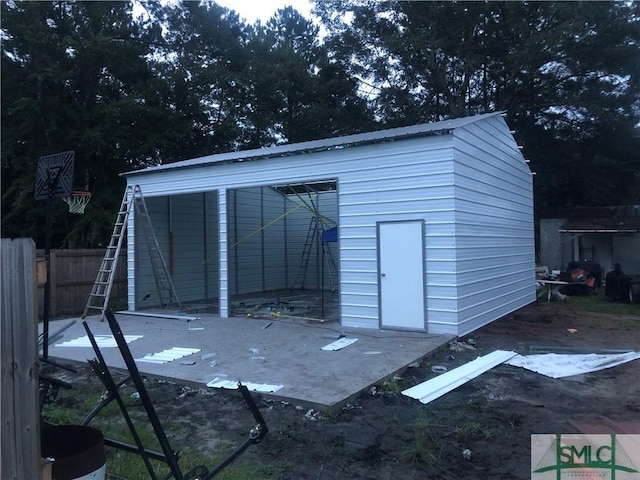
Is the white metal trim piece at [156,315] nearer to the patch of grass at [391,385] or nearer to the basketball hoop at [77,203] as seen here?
the basketball hoop at [77,203]

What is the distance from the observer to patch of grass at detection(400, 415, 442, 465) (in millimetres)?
4094

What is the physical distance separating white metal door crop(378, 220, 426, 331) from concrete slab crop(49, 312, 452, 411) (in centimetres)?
27

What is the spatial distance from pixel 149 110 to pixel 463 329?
16082 mm

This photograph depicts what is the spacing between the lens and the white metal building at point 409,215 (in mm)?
8859

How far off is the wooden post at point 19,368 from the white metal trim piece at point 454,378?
4134mm

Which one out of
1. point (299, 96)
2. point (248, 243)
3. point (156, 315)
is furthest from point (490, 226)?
point (299, 96)

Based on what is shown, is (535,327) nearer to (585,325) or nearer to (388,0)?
(585,325)

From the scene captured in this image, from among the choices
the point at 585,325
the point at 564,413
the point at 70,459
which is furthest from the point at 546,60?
the point at 70,459

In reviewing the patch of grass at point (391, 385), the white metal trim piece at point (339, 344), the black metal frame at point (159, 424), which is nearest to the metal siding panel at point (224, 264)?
the white metal trim piece at point (339, 344)

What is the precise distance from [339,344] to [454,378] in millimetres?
2355

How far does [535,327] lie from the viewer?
10297mm

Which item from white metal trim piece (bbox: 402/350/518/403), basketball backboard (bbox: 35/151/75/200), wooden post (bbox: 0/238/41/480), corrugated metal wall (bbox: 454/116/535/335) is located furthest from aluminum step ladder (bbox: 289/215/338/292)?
wooden post (bbox: 0/238/41/480)

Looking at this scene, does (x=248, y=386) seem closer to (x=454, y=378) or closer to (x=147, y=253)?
(x=454, y=378)

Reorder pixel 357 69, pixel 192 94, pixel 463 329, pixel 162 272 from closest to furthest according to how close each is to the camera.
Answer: pixel 463 329
pixel 162 272
pixel 192 94
pixel 357 69
